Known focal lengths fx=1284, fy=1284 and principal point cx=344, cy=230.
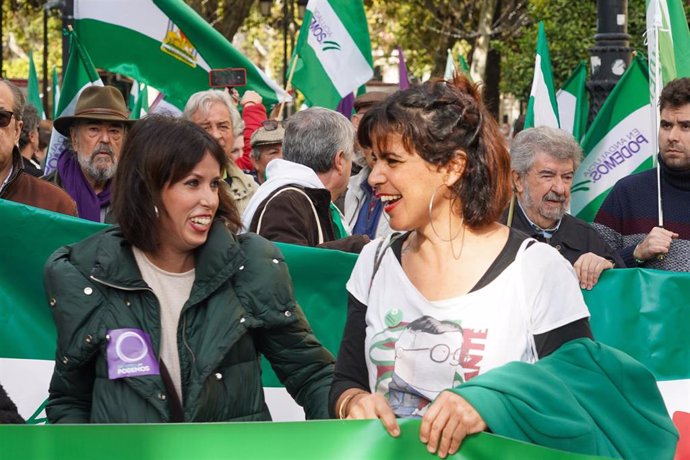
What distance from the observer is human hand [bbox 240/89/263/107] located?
9.34m

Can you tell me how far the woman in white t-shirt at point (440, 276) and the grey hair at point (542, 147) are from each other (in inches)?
90.2

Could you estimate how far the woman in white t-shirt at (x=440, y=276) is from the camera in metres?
3.11

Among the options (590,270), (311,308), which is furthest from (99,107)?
(590,270)

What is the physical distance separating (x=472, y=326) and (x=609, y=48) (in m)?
8.02

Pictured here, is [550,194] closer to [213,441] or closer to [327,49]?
[213,441]

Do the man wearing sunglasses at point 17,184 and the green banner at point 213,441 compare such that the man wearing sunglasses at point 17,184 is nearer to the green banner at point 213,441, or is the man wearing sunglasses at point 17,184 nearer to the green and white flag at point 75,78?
the green and white flag at point 75,78

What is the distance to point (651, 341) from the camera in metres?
5.17

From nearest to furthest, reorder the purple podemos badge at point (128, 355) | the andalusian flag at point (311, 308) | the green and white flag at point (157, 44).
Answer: the purple podemos badge at point (128, 355)
the andalusian flag at point (311, 308)
the green and white flag at point (157, 44)

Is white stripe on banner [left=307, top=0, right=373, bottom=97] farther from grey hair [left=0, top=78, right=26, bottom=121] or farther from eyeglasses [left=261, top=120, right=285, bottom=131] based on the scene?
grey hair [left=0, top=78, right=26, bottom=121]

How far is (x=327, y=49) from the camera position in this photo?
32.8ft

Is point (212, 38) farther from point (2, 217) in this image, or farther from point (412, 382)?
point (412, 382)

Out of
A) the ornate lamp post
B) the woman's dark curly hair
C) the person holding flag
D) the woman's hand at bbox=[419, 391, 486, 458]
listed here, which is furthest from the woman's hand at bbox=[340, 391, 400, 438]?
the ornate lamp post

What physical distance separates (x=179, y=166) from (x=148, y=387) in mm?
641

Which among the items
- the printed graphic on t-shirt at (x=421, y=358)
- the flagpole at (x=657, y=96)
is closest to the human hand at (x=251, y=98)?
the flagpole at (x=657, y=96)
